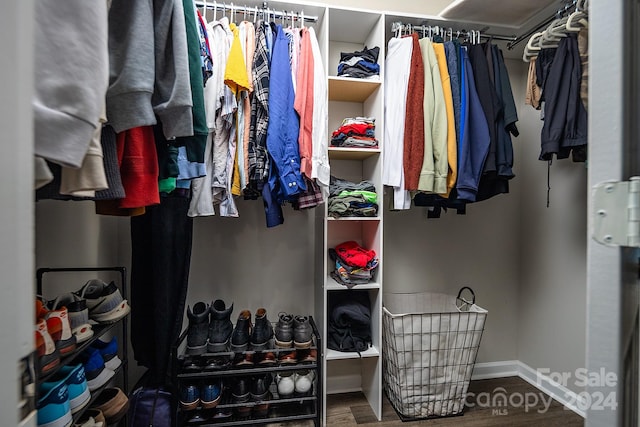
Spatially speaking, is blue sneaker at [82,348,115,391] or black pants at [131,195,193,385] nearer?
blue sneaker at [82,348,115,391]

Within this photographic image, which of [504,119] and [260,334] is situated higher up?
[504,119]

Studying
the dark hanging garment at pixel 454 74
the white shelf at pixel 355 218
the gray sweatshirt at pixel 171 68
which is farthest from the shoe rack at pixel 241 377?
the dark hanging garment at pixel 454 74

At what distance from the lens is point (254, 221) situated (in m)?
1.75

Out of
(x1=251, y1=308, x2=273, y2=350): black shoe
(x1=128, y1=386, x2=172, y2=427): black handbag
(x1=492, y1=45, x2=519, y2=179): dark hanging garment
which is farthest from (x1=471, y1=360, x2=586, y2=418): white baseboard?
(x1=128, y1=386, x2=172, y2=427): black handbag

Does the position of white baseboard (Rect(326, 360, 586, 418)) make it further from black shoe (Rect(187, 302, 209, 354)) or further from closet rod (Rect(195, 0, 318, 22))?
closet rod (Rect(195, 0, 318, 22))

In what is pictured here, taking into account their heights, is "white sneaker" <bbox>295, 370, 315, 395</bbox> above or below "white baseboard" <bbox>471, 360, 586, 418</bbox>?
above

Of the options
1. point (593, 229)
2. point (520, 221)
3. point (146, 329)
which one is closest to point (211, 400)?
point (146, 329)

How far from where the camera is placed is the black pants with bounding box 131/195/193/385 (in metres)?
1.36

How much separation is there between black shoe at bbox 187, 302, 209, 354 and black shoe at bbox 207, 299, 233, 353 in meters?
0.02

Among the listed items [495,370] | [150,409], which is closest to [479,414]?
[495,370]

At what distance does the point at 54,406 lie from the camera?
0.76 metres

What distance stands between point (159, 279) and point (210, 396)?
553mm

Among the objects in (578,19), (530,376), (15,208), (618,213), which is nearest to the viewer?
(15,208)

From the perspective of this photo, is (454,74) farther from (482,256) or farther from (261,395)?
(261,395)
